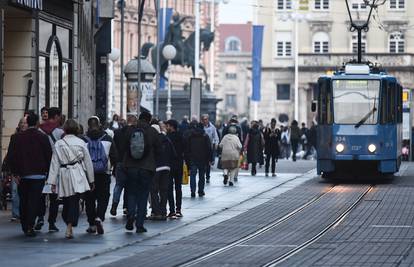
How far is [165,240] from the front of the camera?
2431 centimetres

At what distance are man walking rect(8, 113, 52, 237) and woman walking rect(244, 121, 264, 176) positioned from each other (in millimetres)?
23786

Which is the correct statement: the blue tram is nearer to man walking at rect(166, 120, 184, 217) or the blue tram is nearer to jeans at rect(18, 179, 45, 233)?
man walking at rect(166, 120, 184, 217)

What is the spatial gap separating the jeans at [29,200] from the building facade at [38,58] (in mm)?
7855

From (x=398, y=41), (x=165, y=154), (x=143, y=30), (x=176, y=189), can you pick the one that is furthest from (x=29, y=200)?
(x=398, y=41)

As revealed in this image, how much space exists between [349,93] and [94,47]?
14.7 m

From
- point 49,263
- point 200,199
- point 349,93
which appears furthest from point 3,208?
point 349,93

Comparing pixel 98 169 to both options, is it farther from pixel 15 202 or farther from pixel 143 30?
pixel 143 30

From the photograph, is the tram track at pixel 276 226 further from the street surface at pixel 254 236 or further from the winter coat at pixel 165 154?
the winter coat at pixel 165 154

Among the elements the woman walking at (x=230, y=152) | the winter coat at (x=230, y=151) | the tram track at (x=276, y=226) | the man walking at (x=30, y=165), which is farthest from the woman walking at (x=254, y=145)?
the man walking at (x=30, y=165)

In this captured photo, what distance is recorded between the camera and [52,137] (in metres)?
26.2

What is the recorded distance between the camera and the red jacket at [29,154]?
79.2ft

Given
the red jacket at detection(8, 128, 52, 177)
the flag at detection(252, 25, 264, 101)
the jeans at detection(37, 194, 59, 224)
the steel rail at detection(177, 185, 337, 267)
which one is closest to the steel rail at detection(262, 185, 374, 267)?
the steel rail at detection(177, 185, 337, 267)

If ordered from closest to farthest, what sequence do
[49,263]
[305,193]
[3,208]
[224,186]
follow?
[49,263]
[3,208]
[305,193]
[224,186]

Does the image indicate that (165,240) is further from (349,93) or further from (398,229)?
(349,93)
